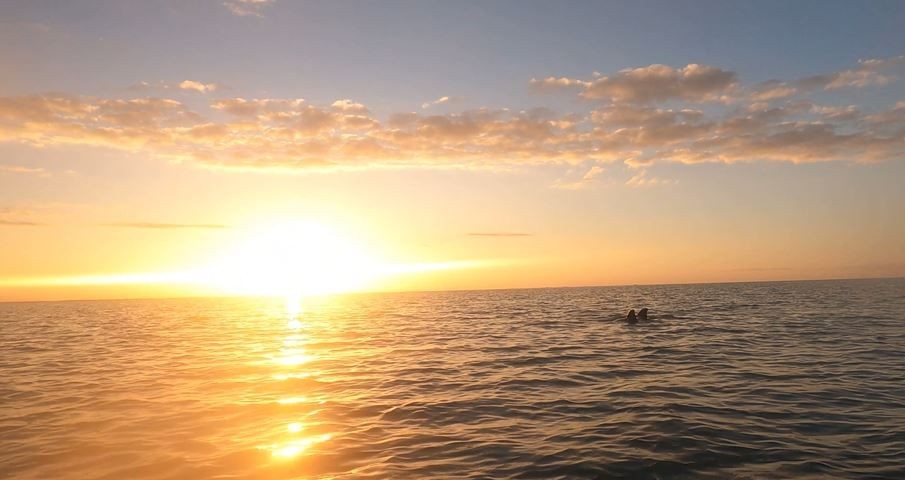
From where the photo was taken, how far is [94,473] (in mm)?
11016

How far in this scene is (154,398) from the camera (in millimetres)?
18406

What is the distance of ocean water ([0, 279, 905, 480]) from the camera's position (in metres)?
11.2

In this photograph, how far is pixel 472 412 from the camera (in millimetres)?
15812

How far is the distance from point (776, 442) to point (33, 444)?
17895 mm

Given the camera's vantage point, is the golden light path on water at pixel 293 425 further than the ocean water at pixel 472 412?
Yes

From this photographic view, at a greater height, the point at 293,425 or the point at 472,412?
the point at 293,425

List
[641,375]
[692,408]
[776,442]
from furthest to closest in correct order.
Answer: [641,375] < [692,408] < [776,442]

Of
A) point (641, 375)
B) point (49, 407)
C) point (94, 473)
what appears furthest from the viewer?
point (641, 375)

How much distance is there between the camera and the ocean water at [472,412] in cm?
1120

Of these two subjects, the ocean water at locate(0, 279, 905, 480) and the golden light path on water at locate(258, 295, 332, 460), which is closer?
the ocean water at locate(0, 279, 905, 480)

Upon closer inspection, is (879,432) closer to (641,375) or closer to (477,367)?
(641,375)

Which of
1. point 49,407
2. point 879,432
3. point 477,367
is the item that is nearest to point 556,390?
point 477,367

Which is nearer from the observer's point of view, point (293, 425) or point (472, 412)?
point (293, 425)

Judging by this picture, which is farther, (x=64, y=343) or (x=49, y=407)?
(x=64, y=343)
